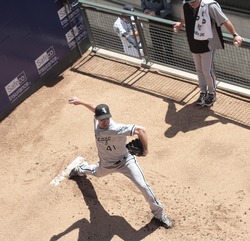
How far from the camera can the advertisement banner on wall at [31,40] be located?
9859mm

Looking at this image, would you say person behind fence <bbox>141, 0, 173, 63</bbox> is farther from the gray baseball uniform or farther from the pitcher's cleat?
the pitcher's cleat

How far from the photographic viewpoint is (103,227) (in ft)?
26.2

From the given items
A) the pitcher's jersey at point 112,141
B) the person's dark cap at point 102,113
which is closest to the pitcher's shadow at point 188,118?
the pitcher's jersey at point 112,141

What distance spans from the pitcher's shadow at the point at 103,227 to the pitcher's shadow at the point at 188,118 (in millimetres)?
1670

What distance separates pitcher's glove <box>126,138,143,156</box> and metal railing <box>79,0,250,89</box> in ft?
8.89

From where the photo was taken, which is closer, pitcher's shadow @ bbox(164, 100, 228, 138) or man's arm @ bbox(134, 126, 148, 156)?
man's arm @ bbox(134, 126, 148, 156)

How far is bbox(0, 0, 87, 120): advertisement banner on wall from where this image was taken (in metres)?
9.86

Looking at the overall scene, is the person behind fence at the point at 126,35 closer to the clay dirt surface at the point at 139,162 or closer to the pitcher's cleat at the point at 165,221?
the clay dirt surface at the point at 139,162

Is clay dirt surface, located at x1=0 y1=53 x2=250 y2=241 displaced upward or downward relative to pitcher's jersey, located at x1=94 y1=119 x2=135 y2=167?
downward

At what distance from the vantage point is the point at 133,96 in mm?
10070

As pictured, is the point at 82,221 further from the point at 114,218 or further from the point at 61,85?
the point at 61,85

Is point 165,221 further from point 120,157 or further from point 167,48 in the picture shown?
point 167,48

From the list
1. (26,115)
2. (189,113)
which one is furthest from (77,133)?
(189,113)

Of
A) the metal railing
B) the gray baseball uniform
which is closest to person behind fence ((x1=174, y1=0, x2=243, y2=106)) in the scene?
the metal railing
